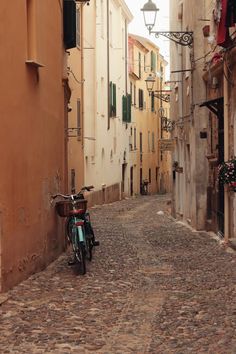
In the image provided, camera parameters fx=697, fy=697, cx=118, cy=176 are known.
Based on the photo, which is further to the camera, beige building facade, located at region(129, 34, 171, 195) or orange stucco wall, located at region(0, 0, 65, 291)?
beige building facade, located at region(129, 34, 171, 195)

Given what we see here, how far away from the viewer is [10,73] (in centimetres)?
880

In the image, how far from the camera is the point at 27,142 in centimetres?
968

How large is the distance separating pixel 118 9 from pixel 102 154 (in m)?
10.5

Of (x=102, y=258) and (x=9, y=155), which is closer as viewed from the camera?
(x=9, y=155)

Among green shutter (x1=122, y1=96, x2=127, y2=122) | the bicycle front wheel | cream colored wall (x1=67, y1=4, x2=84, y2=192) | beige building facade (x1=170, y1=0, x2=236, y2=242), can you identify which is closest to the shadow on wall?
cream colored wall (x1=67, y1=4, x2=84, y2=192)

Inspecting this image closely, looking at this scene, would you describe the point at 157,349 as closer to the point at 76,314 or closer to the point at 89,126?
the point at 76,314

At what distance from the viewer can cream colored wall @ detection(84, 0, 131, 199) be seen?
2978 centimetres

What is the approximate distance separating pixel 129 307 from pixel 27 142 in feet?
9.57

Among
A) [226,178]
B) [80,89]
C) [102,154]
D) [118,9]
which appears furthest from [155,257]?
[118,9]

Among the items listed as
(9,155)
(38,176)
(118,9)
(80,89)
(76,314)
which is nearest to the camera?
(76,314)

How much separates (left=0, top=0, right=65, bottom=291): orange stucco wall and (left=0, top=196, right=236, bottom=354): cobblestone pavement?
45cm

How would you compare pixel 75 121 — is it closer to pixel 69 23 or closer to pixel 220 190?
pixel 220 190

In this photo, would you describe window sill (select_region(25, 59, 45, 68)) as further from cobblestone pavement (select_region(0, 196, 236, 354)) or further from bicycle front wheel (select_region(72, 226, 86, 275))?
cobblestone pavement (select_region(0, 196, 236, 354))

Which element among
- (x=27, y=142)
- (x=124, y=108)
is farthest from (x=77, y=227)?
(x=124, y=108)
